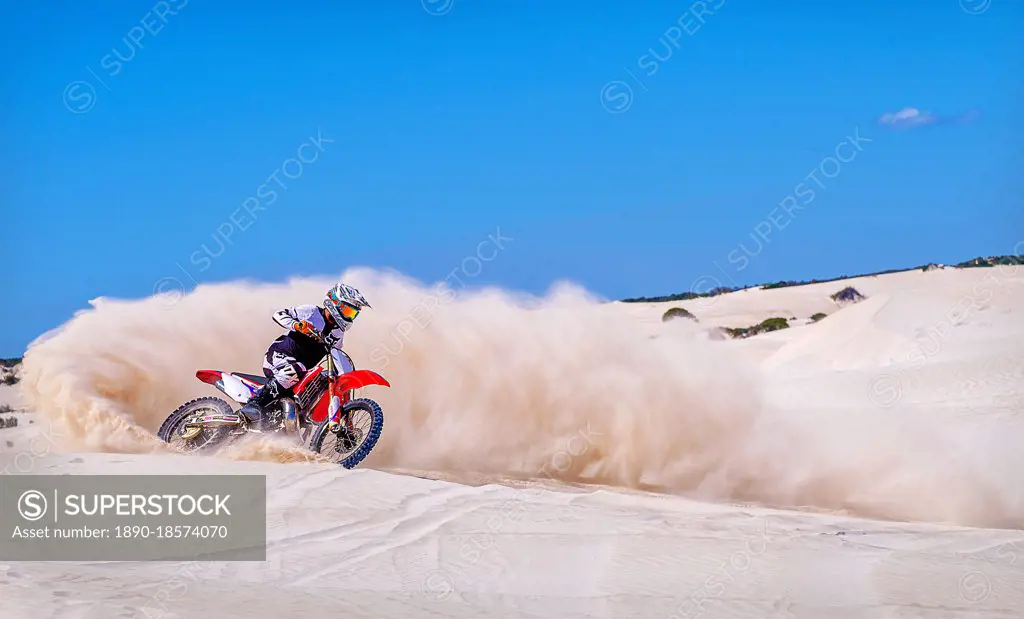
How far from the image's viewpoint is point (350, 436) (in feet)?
38.4

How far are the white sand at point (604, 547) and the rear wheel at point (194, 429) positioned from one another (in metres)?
0.79

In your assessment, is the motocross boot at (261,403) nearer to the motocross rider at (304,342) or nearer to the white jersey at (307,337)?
the motocross rider at (304,342)

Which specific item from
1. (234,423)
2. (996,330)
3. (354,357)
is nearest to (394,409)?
(354,357)

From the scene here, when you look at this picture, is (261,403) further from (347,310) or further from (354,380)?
(347,310)

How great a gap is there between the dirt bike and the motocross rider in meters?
0.08

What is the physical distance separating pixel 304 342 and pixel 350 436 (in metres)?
1.26

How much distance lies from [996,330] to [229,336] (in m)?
20.3

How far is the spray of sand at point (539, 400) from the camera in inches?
515

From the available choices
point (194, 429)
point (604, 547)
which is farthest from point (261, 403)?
point (604, 547)

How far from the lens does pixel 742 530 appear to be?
9398 millimetres

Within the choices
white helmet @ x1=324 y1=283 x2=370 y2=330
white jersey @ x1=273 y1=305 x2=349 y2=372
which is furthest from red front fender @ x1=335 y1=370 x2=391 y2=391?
white helmet @ x1=324 y1=283 x2=370 y2=330

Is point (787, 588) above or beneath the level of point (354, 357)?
beneath

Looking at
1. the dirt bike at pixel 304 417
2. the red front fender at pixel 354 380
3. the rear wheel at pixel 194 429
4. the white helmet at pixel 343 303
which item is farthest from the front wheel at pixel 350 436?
the rear wheel at pixel 194 429

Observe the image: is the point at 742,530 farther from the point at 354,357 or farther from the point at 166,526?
the point at 354,357
